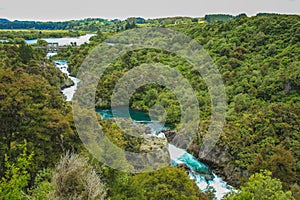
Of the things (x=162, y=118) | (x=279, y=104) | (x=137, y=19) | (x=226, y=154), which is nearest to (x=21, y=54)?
(x=162, y=118)

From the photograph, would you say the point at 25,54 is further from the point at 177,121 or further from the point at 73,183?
the point at 73,183

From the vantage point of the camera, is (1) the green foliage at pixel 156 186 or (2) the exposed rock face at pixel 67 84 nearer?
(1) the green foliage at pixel 156 186

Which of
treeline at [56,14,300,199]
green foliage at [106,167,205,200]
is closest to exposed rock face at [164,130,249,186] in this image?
treeline at [56,14,300,199]

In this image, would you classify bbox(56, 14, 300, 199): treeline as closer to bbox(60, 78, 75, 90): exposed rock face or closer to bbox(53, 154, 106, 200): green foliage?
bbox(60, 78, 75, 90): exposed rock face

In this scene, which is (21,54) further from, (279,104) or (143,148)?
(279,104)

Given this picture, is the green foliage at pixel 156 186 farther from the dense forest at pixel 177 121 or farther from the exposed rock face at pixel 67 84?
the exposed rock face at pixel 67 84

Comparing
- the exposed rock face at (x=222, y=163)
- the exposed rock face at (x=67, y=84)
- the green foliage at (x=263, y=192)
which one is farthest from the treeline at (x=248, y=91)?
the exposed rock face at (x=67, y=84)

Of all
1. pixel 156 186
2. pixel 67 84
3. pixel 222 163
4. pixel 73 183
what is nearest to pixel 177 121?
pixel 222 163

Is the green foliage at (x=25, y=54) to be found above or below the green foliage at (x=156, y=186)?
above
